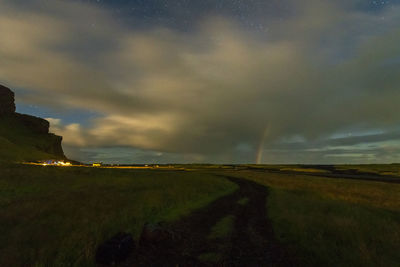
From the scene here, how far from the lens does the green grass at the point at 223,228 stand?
14.7 meters

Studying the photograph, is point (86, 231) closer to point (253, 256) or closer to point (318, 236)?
point (253, 256)

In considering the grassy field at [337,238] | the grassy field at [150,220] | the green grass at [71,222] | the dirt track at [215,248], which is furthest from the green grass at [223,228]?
the green grass at [71,222]

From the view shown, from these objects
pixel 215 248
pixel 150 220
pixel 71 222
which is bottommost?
pixel 215 248

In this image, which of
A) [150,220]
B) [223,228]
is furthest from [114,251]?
[223,228]

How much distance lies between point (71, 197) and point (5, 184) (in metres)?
16.0

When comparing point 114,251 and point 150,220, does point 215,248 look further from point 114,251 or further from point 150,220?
point 150,220

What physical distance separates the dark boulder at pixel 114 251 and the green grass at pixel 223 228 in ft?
16.4

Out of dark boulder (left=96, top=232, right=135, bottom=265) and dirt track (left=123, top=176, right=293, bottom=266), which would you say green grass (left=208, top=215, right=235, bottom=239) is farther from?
dark boulder (left=96, top=232, right=135, bottom=265)

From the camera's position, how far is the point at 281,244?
13359 mm

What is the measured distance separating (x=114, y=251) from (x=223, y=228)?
7637 millimetres

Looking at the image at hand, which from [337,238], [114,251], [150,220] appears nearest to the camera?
[114,251]

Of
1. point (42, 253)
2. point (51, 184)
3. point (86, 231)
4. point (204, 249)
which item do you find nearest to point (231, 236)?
point (204, 249)

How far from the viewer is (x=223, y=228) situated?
16.3m

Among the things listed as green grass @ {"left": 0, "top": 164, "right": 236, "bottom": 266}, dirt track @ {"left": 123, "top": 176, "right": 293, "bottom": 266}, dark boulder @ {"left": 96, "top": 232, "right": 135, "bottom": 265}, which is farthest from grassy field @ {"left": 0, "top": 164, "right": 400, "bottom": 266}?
dark boulder @ {"left": 96, "top": 232, "right": 135, "bottom": 265}
